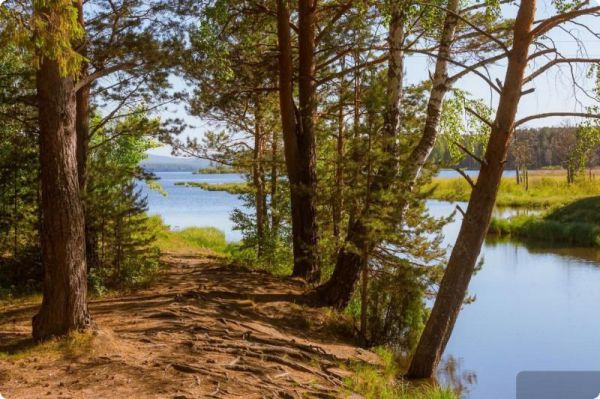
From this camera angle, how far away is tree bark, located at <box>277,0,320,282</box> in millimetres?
10711

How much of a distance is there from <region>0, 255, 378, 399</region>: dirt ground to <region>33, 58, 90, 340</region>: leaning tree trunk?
0.32 m

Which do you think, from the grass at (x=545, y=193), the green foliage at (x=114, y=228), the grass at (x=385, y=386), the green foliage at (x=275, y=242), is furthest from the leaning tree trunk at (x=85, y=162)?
the grass at (x=545, y=193)

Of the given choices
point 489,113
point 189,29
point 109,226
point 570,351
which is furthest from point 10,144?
point 570,351

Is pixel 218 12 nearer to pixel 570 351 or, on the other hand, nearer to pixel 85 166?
pixel 85 166

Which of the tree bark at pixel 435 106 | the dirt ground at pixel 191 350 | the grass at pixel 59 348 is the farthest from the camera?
the tree bark at pixel 435 106

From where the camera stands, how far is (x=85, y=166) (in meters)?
9.92

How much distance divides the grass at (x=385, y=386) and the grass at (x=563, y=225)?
1689 centimetres

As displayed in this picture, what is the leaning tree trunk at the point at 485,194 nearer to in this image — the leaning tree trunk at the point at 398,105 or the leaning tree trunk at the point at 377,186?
the leaning tree trunk at the point at 398,105

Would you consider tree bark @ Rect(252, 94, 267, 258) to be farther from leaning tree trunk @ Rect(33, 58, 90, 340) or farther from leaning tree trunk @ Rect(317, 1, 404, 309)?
leaning tree trunk @ Rect(33, 58, 90, 340)

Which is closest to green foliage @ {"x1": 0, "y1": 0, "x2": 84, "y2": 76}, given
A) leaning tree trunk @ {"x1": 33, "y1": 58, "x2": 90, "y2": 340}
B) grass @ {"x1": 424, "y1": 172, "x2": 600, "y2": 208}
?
leaning tree trunk @ {"x1": 33, "y1": 58, "x2": 90, "y2": 340}

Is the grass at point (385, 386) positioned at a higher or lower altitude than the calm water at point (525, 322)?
higher

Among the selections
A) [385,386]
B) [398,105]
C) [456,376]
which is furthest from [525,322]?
[385,386]

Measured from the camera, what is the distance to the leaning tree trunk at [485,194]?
671 centimetres

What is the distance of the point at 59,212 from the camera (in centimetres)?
596
